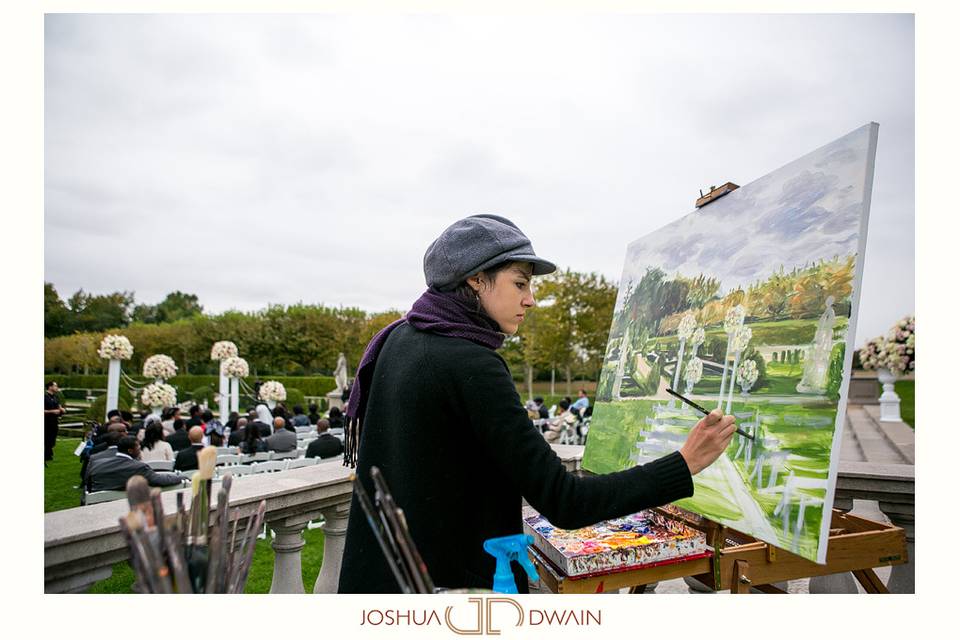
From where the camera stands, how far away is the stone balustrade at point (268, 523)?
6.26 ft

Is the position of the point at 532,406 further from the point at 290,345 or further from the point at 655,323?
the point at 290,345

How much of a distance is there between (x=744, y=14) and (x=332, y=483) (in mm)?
2707

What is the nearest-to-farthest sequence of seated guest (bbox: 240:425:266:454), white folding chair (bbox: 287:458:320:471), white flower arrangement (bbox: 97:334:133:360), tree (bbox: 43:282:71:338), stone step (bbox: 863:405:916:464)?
1. tree (bbox: 43:282:71:338)
2. white folding chair (bbox: 287:458:320:471)
3. seated guest (bbox: 240:425:266:454)
4. stone step (bbox: 863:405:916:464)
5. white flower arrangement (bbox: 97:334:133:360)

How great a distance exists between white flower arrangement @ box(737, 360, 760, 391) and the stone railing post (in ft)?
6.11

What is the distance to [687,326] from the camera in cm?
249

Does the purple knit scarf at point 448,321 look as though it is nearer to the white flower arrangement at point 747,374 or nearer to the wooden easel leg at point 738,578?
the white flower arrangement at point 747,374

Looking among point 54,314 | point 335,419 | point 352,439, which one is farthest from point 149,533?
point 335,419

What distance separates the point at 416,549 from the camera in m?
1.57

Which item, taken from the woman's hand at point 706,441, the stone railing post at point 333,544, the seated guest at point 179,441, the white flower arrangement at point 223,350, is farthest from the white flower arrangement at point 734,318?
the white flower arrangement at point 223,350

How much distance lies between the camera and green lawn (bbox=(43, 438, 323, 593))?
5004 mm

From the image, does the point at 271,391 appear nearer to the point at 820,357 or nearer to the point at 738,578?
the point at 738,578

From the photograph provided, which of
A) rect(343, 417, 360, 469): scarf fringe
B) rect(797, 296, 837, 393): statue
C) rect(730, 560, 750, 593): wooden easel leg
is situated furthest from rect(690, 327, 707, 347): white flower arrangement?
rect(343, 417, 360, 469): scarf fringe

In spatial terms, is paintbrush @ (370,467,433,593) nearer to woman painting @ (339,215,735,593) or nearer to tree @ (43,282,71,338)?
woman painting @ (339,215,735,593)
